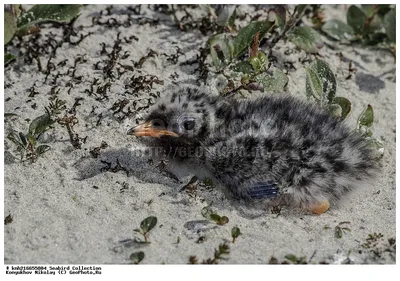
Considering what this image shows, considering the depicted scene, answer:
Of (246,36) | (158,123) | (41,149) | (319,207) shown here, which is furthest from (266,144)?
(41,149)

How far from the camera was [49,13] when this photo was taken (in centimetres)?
587

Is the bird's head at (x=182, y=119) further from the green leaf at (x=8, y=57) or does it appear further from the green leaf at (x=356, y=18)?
the green leaf at (x=356, y=18)

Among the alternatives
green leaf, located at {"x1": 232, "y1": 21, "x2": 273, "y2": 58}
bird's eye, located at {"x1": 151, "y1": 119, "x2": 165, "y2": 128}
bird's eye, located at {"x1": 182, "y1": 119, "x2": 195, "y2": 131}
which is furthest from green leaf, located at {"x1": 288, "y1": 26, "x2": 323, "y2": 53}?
bird's eye, located at {"x1": 151, "y1": 119, "x2": 165, "y2": 128}

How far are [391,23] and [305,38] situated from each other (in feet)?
3.03

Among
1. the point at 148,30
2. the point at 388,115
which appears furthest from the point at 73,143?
the point at 388,115

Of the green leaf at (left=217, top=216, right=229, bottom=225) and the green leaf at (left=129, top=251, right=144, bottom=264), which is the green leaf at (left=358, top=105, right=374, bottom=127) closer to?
the green leaf at (left=217, top=216, right=229, bottom=225)

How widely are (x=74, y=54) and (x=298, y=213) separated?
2574 mm

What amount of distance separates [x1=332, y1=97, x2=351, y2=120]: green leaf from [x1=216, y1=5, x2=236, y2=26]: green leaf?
130cm

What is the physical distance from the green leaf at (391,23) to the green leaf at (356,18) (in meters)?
0.25

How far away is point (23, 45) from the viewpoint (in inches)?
233

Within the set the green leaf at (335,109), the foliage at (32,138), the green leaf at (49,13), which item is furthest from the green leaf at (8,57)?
the green leaf at (335,109)

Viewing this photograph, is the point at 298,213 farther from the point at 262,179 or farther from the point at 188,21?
the point at 188,21

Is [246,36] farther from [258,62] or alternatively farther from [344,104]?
[344,104]

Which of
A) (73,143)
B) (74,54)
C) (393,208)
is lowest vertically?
(393,208)
